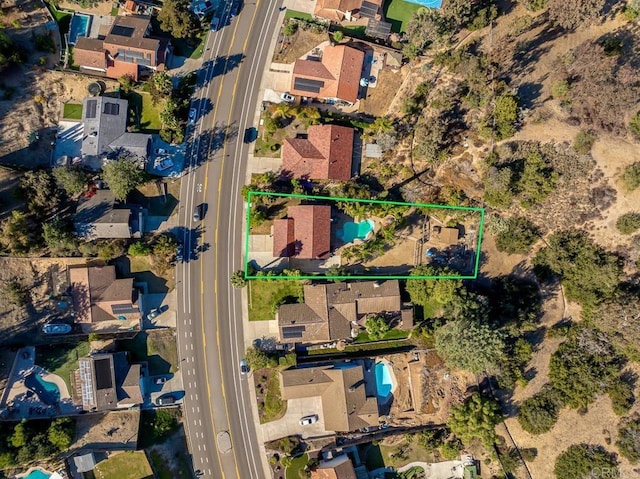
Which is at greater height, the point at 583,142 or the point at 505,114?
the point at 505,114

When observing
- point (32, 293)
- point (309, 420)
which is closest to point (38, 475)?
point (32, 293)

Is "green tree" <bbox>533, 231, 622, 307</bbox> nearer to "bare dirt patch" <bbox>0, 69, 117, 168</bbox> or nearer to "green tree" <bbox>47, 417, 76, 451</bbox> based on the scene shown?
"bare dirt patch" <bbox>0, 69, 117, 168</bbox>

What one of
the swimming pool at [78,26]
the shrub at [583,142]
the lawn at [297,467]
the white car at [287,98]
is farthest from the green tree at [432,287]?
the swimming pool at [78,26]

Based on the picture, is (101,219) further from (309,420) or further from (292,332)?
(309,420)

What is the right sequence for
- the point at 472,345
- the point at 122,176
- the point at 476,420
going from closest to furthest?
the point at 472,345 < the point at 122,176 < the point at 476,420

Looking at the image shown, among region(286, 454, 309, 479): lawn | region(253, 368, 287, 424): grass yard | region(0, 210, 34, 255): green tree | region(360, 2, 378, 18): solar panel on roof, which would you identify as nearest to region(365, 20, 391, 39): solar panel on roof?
region(360, 2, 378, 18): solar panel on roof

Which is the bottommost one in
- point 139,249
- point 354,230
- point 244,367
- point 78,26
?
point 244,367

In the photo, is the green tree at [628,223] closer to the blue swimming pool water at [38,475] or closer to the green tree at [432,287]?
the green tree at [432,287]
